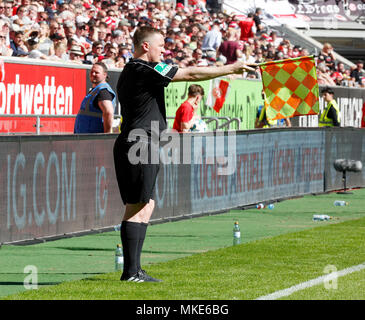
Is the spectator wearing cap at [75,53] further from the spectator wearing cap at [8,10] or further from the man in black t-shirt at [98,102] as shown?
the man in black t-shirt at [98,102]

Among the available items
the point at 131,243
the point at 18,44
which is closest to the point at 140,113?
the point at 131,243

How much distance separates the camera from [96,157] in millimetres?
12695

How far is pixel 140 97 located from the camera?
26.6ft

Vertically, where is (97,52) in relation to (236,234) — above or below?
above

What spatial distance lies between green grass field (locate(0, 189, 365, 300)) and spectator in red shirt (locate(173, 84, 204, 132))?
1484 mm

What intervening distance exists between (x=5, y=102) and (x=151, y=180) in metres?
6.56

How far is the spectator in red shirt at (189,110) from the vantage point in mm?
14766

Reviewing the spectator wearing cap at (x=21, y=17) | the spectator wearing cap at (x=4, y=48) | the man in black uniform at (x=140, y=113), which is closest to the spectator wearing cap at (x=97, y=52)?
the spectator wearing cap at (x=21, y=17)

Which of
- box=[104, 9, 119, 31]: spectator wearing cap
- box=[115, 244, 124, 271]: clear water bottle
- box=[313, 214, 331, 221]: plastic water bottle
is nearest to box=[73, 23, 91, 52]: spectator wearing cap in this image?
box=[104, 9, 119, 31]: spectator wearing cap

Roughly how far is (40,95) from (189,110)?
230 cm

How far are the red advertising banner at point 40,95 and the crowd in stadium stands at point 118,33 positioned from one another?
0.75m

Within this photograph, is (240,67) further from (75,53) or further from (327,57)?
(327,57)

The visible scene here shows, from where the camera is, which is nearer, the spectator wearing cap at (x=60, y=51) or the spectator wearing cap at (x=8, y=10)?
the spectator wearing cap at (x=60, y=51)

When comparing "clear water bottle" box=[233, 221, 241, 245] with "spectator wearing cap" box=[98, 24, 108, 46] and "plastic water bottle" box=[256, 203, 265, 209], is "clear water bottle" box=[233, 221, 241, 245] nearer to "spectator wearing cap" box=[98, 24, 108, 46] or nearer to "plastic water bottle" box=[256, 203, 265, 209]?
"plastic water bottle" box=[256, 203, 265, 209]
